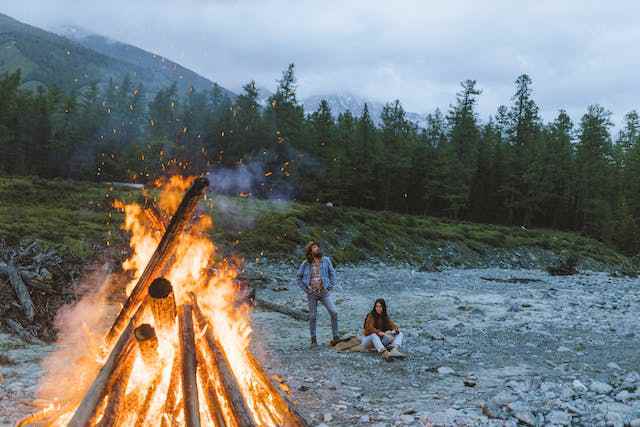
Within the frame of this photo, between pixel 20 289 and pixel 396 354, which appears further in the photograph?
pixel 20 289

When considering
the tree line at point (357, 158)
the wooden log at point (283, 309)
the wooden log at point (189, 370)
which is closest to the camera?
the wooden log at point (189, 370)

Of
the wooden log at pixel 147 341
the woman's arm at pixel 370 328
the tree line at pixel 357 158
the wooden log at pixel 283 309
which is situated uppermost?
the tree line at pixel 357 158

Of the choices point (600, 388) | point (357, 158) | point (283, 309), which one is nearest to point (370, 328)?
point (600, 388)

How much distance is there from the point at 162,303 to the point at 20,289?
21.8 feet

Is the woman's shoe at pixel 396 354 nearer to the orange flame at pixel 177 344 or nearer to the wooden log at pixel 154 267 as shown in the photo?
the orange flame at pixel 177 344

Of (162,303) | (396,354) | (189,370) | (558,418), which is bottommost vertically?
(396,354)

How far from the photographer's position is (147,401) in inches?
190

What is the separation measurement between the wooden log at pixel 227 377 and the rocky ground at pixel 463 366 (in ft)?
5.65

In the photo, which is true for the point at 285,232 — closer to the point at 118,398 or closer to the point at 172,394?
the point at 172,394

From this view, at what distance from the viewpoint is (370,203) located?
2292 inches

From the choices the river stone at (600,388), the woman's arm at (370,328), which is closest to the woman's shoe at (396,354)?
the woman's arm at (370,328)

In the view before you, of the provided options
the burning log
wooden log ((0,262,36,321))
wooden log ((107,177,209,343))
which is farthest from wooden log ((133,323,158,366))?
wooden log ((0,262,36,321))

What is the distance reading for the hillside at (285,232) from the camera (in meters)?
21.5

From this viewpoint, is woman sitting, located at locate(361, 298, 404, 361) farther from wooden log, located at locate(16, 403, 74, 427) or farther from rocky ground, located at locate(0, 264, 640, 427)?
wooden log, located at locate(16, 403, 74, 427)
